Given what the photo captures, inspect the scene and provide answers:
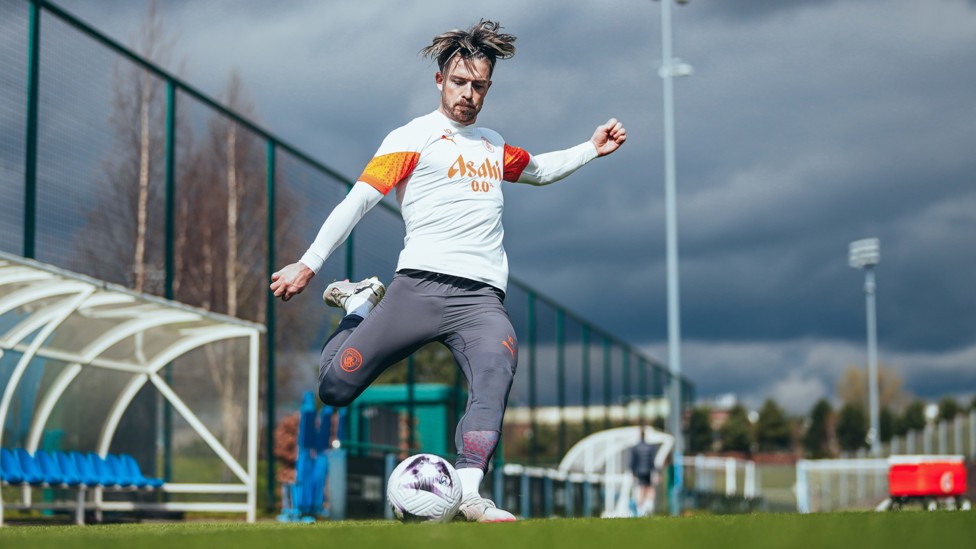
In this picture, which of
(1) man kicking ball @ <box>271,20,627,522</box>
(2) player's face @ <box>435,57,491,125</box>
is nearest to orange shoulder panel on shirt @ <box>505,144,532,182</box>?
(1) man kicking ball @ <box>271,20,627,522</box>

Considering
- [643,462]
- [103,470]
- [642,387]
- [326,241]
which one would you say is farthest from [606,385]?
[326,241]

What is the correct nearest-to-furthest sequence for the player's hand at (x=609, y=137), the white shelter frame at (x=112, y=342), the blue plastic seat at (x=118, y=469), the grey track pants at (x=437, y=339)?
the grey track pants at (x=437, y=339) → the player's hand at (x=609, y=137) → the white shelter frame at (x=112, y=342) → the blue plastic seat at (x=118, y=469)

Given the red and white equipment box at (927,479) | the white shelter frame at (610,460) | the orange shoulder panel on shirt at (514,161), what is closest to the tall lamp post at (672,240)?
the white shelter frame at (610,460)

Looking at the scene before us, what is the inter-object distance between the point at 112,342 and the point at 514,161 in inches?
221

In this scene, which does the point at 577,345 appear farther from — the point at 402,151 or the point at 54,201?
the point at 402,151

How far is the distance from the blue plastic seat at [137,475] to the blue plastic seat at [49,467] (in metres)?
1.01

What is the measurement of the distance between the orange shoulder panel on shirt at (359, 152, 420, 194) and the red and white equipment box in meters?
10.5

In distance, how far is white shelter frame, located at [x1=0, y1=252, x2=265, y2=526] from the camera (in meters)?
8.73

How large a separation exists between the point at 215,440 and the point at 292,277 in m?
6.78

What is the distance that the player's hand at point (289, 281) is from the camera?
5.12 meters

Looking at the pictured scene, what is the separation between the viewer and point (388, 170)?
560 cm

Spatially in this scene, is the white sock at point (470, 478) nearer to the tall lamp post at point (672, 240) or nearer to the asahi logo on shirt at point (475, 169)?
the asahi logo on shirt at point (475, 169)

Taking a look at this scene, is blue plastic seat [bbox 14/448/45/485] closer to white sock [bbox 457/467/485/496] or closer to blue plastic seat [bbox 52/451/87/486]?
blue plastic seat [bbox 52/451/87/486]

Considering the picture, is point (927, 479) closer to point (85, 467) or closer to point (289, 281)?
point (85, 467)
